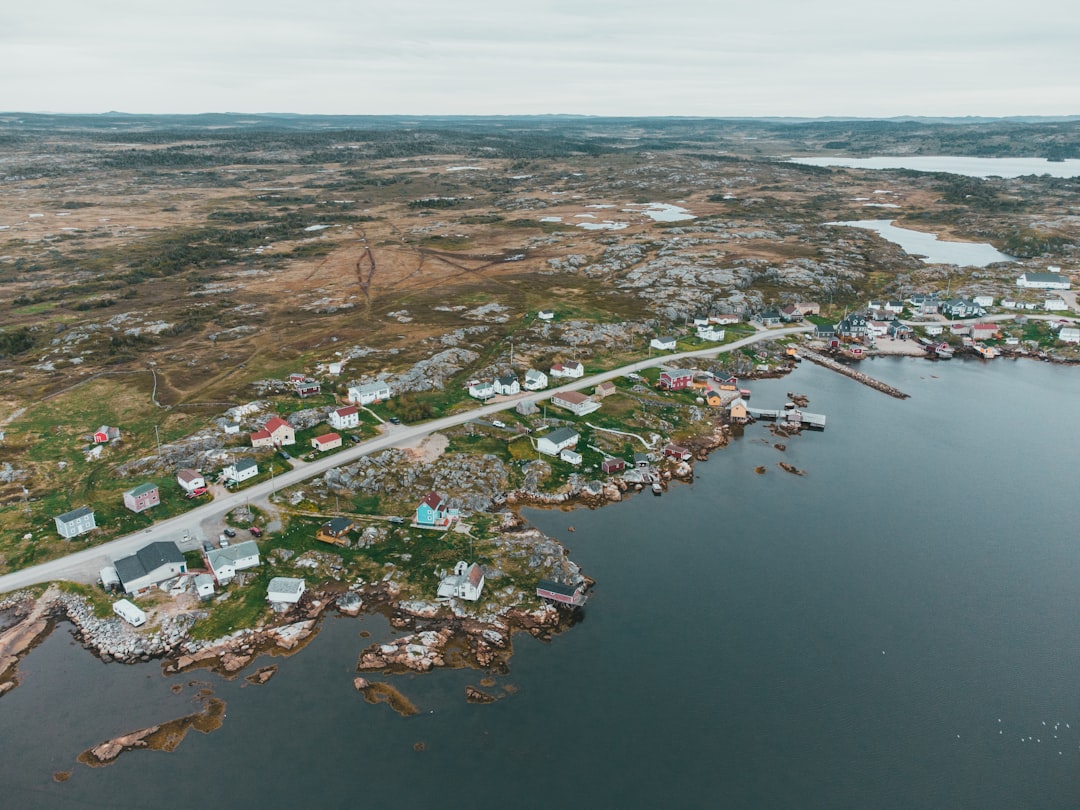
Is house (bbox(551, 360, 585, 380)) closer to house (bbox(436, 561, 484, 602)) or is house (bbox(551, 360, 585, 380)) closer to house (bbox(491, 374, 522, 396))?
house (bbox(491, 374, 522, 396))

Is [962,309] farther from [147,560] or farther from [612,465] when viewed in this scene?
[147,560]

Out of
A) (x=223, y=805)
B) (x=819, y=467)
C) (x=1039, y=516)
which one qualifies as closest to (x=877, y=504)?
(x=819, y=467)

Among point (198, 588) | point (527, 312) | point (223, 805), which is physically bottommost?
point (223, 805)

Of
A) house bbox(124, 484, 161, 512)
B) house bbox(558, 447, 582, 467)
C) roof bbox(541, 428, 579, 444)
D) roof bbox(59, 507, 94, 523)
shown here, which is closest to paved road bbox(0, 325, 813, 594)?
roof bbox(59, 507, 94, 523)

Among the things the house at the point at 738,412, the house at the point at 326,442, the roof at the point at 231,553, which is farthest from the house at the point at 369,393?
the house at the point at 738,412

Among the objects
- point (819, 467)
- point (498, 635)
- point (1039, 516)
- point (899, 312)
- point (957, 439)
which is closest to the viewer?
point (498, 635)

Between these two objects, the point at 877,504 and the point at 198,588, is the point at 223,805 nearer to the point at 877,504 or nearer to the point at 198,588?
the point at 198,588

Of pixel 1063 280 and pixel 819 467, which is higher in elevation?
pixel 1063 280
